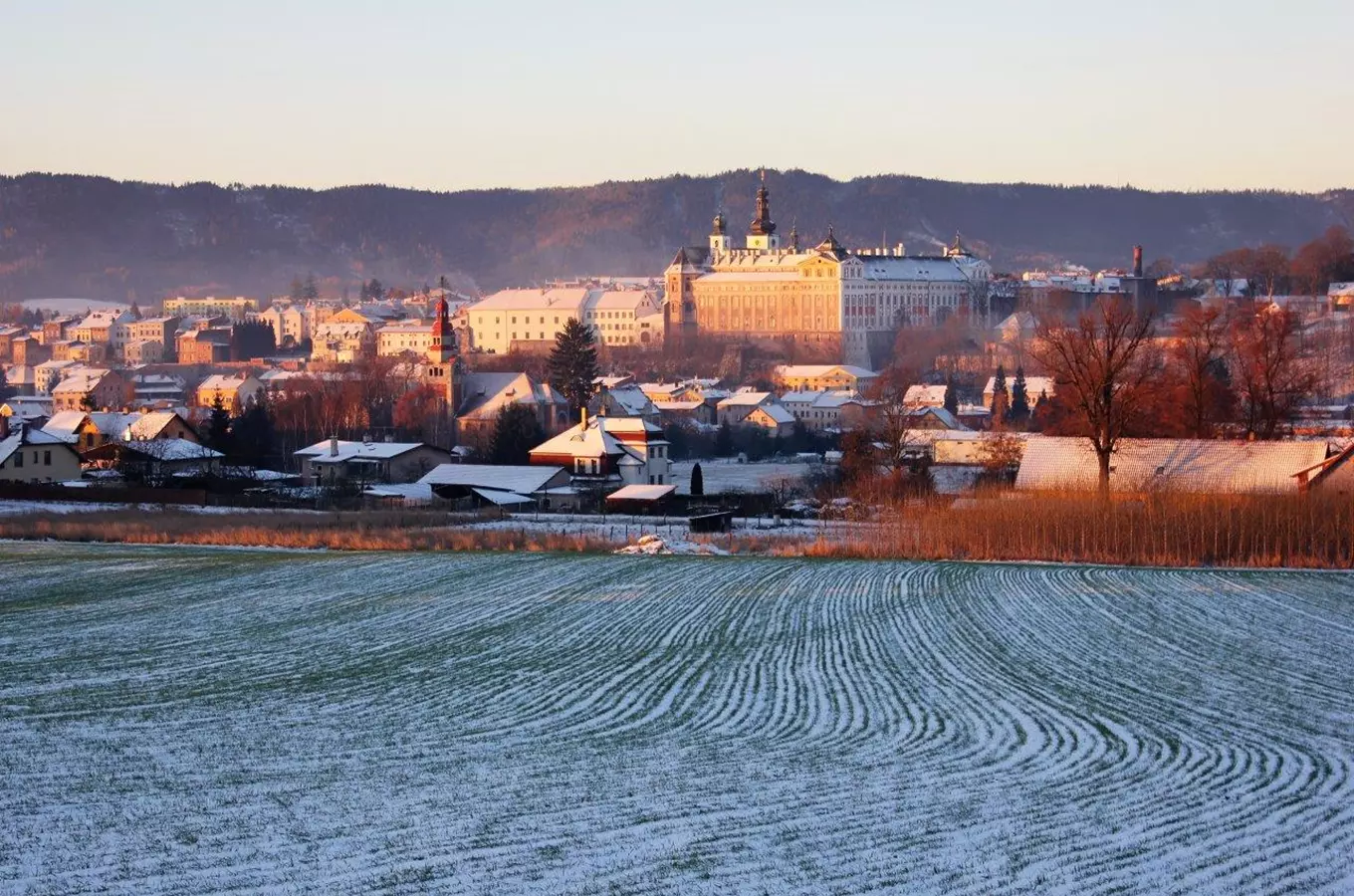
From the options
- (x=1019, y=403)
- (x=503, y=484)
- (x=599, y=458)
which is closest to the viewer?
(x=503, y=484)

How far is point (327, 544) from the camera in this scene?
1283 inches

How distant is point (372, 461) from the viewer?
54.6 meters

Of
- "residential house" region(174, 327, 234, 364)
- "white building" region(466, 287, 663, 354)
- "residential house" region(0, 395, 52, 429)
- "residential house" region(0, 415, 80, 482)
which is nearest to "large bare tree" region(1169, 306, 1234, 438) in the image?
"residential house" region(0, 415, 80, 482)

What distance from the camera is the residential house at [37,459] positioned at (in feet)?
161

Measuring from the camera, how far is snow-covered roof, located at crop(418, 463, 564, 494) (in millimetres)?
49031

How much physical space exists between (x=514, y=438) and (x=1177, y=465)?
83.4 ft

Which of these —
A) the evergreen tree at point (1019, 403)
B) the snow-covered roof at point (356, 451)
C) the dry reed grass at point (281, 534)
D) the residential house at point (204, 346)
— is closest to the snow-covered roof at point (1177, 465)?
the dry reed grass at point (281, 534)

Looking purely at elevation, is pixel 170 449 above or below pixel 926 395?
above

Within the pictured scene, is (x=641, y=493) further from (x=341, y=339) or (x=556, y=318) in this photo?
(x=341, y=339)

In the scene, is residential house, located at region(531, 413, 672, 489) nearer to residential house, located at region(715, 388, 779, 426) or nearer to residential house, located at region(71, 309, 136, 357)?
residential house, located at region(715, 388, 779, 426)

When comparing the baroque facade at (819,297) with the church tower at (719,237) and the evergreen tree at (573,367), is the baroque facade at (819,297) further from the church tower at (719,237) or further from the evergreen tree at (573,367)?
the evergreen tree at (573,367)

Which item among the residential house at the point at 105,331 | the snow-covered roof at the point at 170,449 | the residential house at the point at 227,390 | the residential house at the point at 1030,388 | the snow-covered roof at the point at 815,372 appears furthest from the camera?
the residential house at the point at 105,331

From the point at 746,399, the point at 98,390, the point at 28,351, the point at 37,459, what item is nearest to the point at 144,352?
the point at 28,351

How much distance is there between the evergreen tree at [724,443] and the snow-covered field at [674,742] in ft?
167
